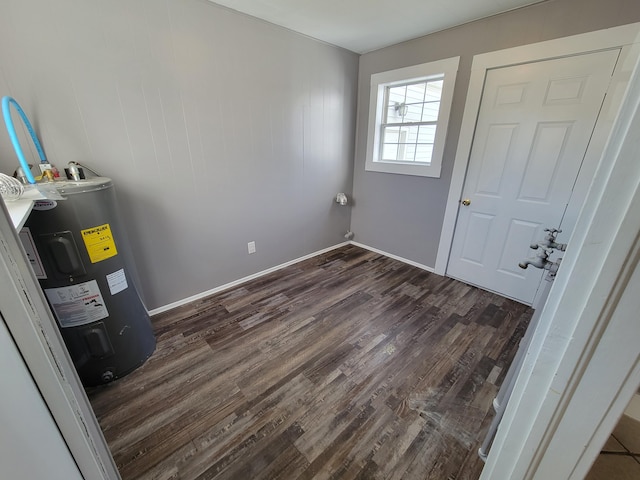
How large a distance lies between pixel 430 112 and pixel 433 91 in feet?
0.67

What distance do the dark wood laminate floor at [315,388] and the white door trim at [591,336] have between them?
0.90 metres

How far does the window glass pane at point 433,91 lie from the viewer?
266 cm

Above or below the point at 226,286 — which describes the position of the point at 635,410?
above

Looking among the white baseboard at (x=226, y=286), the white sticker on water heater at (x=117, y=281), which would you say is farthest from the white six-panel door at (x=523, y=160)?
the white sticker on water heater at (x=117, y=281)

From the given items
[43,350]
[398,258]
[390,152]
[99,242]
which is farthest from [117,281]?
[390,152]

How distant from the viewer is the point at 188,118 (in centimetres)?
197

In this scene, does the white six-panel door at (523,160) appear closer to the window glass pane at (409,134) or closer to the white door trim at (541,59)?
the white door trim at (541,59)

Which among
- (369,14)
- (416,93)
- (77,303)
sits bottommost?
(77,303)

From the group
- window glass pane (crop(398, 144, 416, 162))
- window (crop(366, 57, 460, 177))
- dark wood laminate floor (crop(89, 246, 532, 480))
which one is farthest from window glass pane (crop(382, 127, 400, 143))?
dark wood laminate floor (crop(89, 246, 532, 480))

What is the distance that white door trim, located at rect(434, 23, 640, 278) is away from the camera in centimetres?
163

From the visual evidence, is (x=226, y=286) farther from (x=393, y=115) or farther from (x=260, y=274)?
(x=393, y=115)

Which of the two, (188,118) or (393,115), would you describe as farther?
(393,115)

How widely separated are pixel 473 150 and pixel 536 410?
7.94 feet

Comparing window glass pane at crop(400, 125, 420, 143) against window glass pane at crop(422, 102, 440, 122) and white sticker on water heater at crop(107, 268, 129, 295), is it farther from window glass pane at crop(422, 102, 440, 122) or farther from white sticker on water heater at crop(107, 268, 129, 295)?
white sticker on water heater at crop(107, 268, 129, 295)
